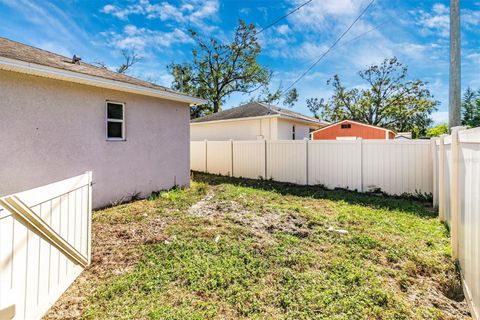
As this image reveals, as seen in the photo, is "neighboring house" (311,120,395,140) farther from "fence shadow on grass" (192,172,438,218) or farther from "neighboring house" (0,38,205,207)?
"neighboring house" (0,38,205,207)

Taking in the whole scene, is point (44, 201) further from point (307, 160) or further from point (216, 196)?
point (307, 160)

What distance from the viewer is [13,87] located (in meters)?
4.65

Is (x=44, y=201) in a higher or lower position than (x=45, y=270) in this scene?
higher

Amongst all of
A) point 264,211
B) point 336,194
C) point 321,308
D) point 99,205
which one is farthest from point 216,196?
point 321,308

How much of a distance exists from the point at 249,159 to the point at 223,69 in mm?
17675

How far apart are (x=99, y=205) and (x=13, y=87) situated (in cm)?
308

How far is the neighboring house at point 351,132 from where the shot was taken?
656 inches

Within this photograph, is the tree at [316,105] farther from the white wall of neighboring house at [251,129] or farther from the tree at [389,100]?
the white wall of neighboring house at [251,129]

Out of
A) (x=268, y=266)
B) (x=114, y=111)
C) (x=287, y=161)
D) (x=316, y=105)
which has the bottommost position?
(x=268, y=266)

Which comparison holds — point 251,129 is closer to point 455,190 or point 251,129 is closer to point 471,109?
point 455,190

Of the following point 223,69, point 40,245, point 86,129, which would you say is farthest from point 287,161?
point 223,69

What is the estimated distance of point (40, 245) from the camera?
209 centimetres

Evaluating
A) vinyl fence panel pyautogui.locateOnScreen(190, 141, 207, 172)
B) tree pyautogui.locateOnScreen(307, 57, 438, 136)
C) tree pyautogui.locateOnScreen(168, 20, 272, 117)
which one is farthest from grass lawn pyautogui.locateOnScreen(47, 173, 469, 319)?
tree pyautogui.locateOnScreen(307, 57, 438, 136)

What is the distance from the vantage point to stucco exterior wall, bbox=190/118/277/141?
547 inches
